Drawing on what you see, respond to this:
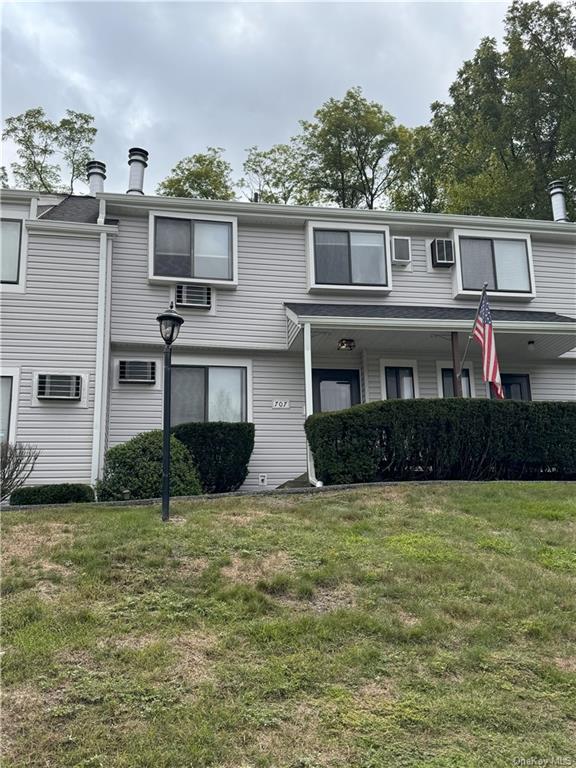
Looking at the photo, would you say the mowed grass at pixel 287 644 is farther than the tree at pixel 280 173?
No

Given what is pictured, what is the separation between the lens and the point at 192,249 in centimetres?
1068

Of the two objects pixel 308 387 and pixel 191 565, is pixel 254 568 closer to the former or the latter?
pixel 191 565

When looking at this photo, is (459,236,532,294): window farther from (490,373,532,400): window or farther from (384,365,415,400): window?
(384,365,415,400): window

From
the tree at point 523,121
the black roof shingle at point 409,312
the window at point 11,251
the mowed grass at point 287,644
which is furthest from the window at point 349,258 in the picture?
the tree at point 523,121

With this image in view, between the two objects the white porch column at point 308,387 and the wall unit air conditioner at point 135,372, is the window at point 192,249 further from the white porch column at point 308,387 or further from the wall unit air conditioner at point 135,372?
the white porch column at point 308,387

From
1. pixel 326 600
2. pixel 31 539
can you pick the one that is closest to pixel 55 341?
pixel 31 539

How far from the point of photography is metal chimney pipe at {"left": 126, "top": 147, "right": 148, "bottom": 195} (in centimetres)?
1180

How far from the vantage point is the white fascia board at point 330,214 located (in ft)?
34.7

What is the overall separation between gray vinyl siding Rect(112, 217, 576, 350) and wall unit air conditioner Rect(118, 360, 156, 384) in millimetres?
402

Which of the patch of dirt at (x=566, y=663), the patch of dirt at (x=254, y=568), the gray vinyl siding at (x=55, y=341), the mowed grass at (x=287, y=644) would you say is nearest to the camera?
the mowed grass at (x=287, y=644)

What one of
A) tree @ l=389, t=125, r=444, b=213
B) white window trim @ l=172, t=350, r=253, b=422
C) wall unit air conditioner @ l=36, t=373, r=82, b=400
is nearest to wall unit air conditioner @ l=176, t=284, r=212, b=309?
white window trim @ l=172, t=350, r=253, b=422

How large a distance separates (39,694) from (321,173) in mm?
24313

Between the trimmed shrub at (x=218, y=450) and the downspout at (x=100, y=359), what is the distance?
135 cm

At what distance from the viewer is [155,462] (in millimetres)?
7961
